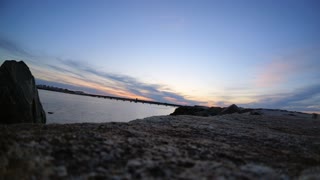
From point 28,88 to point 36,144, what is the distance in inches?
533

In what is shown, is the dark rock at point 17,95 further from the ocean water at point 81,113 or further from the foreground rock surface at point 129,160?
the ocean water at point 81,113

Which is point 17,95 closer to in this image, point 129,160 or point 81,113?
point 129,160

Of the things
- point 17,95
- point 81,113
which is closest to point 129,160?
point 17,95

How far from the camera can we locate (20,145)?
9.29 feet

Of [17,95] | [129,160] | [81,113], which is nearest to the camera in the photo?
[129,160]

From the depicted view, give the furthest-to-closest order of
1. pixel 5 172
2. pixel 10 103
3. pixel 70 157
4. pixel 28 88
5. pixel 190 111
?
pixel 190 111 → pixel 28 88 → pixel 10 103 → pixel 70 157 → pixel 5 172

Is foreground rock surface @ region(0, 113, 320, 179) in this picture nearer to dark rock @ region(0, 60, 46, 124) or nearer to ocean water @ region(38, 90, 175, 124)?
dark rock @ region(0, 60, 46, 124)

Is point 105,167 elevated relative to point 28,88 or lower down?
lower down

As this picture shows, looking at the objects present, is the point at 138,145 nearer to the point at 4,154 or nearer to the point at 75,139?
the point at 75,139

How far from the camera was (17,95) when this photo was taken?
13.2 metres

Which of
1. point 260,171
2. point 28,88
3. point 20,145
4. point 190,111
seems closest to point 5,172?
point 20,145

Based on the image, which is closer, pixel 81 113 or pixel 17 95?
pixel 17 95

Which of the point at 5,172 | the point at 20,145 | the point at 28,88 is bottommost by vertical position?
the point at 5,172

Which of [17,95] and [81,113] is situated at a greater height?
[17,95]
